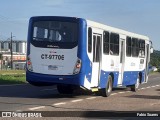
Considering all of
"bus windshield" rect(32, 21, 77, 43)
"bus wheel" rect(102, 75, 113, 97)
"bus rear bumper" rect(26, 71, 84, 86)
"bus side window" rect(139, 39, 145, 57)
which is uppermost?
"bus windshield" rect(32, 21, 77, 43)

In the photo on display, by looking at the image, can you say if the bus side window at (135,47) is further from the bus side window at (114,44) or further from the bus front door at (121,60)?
the bus side window at (114,44)

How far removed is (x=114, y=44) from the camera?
22.4m

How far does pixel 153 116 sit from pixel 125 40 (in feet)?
37.2

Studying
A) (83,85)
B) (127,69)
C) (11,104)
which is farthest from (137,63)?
(11,104)

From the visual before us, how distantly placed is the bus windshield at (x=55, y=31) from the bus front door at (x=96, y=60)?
130cm

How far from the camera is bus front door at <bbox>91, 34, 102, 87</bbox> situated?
784 inches

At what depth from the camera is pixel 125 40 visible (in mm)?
24203

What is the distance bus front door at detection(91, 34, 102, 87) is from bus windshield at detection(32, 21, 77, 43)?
130cm

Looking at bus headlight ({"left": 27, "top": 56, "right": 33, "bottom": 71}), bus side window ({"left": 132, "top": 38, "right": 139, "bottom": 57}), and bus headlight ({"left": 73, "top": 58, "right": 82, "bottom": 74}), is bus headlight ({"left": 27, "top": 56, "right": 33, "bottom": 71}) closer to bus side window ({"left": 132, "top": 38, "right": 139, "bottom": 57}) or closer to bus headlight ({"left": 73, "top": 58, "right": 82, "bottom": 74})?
bus headlight ({"left": 73, "top": 58, "right": 82, "bottom": 74})

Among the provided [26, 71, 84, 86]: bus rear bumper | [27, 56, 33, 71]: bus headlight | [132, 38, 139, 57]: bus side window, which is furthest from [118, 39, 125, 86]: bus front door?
[27, 56, 33, 71]: bus headlight

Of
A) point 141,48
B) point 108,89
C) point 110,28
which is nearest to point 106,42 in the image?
point 110,28

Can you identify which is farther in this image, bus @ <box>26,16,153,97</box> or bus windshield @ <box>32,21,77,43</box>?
bus windshield @ <box>32,21,77,43</box>

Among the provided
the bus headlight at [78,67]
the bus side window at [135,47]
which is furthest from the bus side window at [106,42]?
the bus side window at [135,47]

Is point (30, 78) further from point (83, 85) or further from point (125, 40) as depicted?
point (125, 40)
